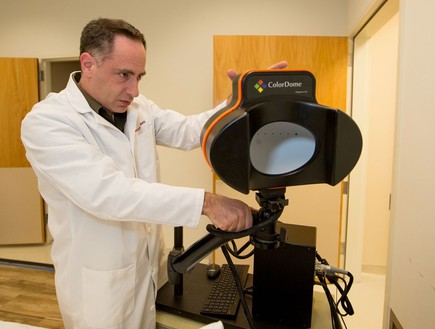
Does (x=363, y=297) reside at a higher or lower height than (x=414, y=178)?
lower

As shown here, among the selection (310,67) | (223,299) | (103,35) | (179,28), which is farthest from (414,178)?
(179,28)

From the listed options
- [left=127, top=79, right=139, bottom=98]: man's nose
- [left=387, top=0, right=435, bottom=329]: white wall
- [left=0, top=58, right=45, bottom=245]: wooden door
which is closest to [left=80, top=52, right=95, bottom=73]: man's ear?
[left=127, top=79, right=139, bottom=98]: man's nose

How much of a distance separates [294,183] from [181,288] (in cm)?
55

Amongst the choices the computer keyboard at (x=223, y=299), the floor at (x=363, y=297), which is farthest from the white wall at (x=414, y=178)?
the floor at (x=363, y=297)

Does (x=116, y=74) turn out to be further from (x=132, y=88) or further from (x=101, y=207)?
(x=101, y=207)

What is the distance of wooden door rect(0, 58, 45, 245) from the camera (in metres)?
3.22

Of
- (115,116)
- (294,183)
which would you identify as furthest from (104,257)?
(294,183)

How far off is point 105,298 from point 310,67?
2.03 metres

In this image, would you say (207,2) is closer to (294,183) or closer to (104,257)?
(104,257)

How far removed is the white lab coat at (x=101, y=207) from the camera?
804 millimetres

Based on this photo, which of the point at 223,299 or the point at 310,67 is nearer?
the point at 223,299

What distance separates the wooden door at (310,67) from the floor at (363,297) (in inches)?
12.1

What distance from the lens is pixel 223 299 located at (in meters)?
0.90

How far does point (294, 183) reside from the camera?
22.8 inches
